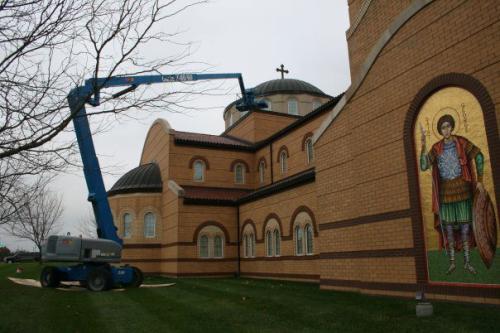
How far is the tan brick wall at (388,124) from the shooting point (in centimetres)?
1029

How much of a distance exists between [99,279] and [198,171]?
13.5m

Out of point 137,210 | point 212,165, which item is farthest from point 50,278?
point 212,165

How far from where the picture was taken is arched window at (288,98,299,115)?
118 feet

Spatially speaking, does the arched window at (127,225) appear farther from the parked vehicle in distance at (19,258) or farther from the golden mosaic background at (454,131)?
the parked vehicle in distance at (19,258)

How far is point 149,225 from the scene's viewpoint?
1156 inches

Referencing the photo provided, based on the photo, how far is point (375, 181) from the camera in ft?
43.1

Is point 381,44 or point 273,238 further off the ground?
point 381,44

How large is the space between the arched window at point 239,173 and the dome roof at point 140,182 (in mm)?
5379

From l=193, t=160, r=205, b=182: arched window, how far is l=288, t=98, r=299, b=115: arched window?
9.82m

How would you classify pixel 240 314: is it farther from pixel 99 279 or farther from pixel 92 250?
pixel 92 250

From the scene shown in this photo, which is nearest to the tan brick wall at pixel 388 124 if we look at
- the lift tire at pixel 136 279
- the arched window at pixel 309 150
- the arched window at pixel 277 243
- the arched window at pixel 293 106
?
the arched window at pixel 277 243

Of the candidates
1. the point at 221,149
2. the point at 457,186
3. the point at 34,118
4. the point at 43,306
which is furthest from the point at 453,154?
the point at 221,149

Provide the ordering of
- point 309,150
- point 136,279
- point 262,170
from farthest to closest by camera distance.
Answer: point 262,170 → point 309,150 → point 136,279

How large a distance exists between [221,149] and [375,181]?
62.2 feet
